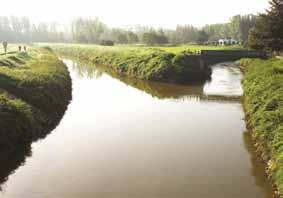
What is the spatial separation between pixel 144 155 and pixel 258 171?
4.98 metres

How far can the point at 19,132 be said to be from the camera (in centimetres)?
1953

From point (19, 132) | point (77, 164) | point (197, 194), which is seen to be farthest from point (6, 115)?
point (197, 194)

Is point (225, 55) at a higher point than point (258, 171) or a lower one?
higher

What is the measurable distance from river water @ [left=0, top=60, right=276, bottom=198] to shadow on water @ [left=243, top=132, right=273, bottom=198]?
4 cm

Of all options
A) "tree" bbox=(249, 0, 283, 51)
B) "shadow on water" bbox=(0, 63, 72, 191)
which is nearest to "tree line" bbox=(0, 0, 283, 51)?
"tree" bbox=(249, 0, 283, 51)

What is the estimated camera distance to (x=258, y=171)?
17.4m

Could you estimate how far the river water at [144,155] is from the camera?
15641 millimetres

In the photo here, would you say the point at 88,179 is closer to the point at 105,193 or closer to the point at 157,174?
the point at 105,193

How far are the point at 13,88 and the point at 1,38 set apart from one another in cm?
12087

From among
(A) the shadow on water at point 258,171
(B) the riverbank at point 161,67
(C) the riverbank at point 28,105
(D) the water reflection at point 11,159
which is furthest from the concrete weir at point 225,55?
(D) the water reflection at point 11,159

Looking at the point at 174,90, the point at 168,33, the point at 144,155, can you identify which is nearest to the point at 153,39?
the point at 168,33

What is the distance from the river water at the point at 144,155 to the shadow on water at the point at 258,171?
0.12ft

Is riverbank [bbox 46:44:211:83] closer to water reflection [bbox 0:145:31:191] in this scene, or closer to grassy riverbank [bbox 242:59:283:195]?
grassy riverbank [bbox 242:59:283:195]

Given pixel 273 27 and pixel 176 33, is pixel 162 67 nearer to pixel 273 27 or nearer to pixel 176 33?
pixel 273 27
